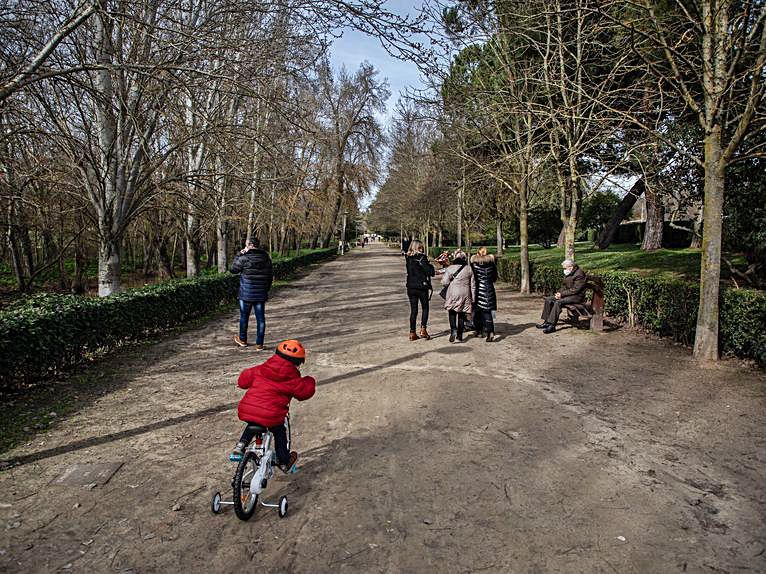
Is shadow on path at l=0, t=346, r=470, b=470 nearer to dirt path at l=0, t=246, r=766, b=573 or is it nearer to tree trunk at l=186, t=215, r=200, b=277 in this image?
dirt path at l=0, t=246, r=766, b=573

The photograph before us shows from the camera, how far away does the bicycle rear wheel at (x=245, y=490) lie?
10.7 feet

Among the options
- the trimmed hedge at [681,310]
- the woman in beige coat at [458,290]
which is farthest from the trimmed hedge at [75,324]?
the trimmed hedge at [681,310]

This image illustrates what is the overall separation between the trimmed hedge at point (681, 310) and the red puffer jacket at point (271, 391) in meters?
6.27

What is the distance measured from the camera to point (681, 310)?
8211 mm

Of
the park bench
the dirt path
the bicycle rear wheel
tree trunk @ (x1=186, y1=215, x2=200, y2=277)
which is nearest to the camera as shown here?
the dirt path

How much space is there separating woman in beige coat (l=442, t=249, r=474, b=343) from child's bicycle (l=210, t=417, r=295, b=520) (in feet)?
18.4

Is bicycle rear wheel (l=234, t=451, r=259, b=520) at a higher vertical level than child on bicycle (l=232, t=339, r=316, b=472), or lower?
lower

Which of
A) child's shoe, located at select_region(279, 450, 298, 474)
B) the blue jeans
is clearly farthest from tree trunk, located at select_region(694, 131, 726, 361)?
the blue jeans

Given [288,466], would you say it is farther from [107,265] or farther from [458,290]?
[107,265]

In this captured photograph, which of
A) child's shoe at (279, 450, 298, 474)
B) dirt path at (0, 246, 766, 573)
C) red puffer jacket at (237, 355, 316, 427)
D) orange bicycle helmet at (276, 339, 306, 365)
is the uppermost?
orange bicycle helmet at (276, 339, 306, 365)

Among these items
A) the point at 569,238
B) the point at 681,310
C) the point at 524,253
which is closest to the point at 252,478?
the point at 681,310

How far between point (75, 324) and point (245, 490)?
490cm

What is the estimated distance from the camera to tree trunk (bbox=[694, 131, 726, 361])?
702 cm

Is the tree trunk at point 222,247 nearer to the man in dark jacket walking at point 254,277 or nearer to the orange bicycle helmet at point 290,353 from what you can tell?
the man in dark jacket walking at point 254,277
